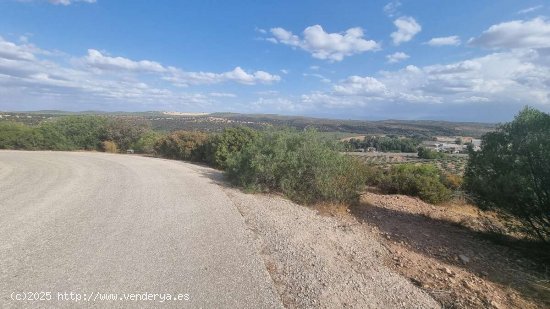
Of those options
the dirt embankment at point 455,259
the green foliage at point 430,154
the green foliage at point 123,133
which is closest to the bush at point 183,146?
the green foliage at point 123,133

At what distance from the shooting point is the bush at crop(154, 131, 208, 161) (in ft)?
69.0

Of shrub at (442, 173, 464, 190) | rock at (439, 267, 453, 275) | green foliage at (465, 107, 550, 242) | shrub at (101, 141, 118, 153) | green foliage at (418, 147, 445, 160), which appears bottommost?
green foliage at (418, 147, 445, 160)

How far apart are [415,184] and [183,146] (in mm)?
14513

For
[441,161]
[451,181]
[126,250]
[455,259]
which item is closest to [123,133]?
[451,181]

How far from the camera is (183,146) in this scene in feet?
70.7

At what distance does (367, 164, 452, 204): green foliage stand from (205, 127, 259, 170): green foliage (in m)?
6.71

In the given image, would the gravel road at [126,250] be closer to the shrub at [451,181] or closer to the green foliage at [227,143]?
the green foliage at [227,143]

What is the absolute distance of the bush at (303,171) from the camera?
10.1 meters

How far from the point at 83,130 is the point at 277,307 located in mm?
29146

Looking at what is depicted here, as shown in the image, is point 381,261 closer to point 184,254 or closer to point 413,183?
point 184,254

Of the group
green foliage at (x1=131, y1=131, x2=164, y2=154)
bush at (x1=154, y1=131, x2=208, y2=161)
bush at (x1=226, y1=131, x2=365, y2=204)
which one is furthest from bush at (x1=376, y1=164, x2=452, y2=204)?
green foliage at (x1=131, y1=131, x2=164, y2=154)

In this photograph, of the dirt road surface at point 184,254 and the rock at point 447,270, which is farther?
the rock at point 447,270

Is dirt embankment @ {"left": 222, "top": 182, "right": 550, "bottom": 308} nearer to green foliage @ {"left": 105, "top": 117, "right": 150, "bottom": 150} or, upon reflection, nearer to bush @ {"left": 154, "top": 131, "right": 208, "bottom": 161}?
bush @ {"left": 154, "top": 131, "right": 208, "bottom": 161}

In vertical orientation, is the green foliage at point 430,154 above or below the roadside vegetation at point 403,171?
below
